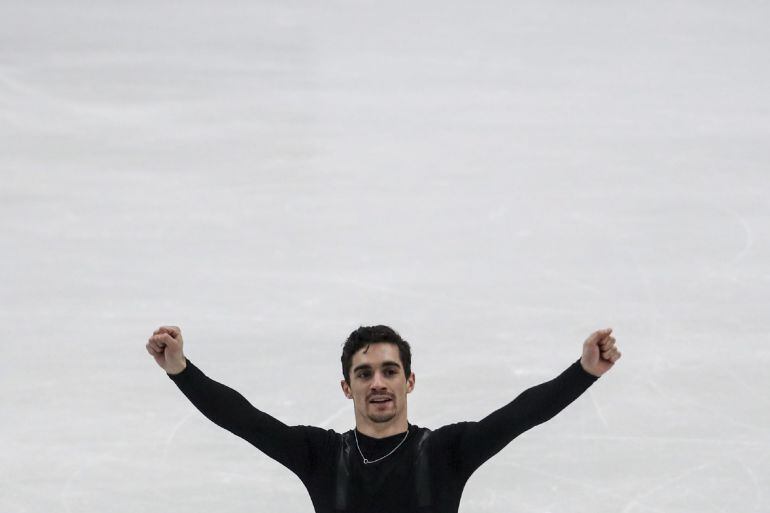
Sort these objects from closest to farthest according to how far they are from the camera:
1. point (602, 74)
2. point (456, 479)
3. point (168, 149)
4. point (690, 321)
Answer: point (456, 479)
point (690, 321)
point (168, 149)
point (602, 74)

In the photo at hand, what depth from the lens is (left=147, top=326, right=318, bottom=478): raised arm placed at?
3.23 m

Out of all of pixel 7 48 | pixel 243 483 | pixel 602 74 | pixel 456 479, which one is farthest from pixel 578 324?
pixel 7 48

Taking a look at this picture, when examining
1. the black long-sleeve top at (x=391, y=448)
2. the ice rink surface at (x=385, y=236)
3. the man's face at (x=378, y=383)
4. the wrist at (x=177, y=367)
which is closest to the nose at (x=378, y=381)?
the man's face at (x=378, y=383)

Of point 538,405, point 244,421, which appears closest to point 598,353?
point 538,405

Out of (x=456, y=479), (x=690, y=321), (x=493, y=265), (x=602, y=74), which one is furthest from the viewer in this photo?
(x=602, y=74)

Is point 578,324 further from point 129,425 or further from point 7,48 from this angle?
point 7,48

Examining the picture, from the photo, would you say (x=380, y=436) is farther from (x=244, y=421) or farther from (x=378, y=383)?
(x=244, y=421)

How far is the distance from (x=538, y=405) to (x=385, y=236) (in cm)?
476

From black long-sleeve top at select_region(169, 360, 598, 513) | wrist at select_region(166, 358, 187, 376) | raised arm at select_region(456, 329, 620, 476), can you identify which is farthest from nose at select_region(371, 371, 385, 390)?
wrist at select_region(166, 358, 187, 376)

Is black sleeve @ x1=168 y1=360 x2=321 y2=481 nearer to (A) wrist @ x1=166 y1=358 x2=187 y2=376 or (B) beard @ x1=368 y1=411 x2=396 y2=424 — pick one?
(A) wrist @ x1=166 y1=358 x2=187 y2=376

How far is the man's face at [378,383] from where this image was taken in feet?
10.7

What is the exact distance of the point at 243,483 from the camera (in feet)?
17.2

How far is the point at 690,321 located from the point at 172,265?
2824 mm

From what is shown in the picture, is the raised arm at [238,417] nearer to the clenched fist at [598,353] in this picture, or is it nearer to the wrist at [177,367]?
the wrist at [177,367]
